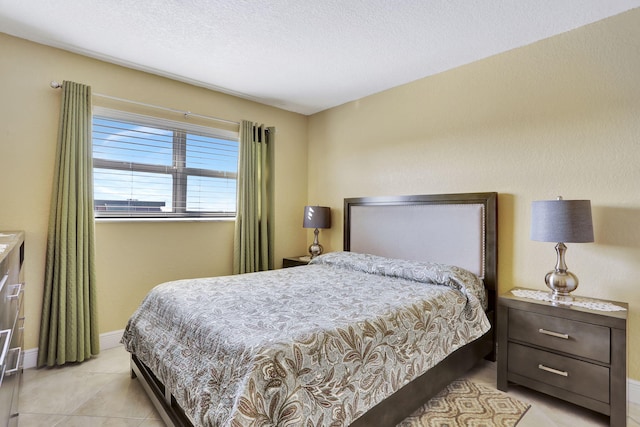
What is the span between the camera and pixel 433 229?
9.11 ft

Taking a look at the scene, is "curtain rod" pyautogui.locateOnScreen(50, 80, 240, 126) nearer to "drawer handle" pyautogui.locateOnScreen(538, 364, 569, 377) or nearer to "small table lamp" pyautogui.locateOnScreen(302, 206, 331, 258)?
"small table lamp" pyautogui.locateOnScreen(302, 206, 331, 258)

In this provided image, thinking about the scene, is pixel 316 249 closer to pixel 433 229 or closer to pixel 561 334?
pixel 433 229

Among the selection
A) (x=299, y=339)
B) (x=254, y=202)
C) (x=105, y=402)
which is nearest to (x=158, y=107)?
(x=254, y=202)

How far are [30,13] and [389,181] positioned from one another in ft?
9.59

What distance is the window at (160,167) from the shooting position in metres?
2.72

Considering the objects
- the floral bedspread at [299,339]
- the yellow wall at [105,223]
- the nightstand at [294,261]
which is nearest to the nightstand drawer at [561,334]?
the floral bedspread at [299,339]

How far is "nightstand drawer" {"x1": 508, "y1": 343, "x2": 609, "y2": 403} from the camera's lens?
68.6 inches

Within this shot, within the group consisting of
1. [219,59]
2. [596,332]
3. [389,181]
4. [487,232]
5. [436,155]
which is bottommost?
[596,332]

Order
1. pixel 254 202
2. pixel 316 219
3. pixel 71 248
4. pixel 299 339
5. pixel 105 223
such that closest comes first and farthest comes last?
pixel 299 339, pixel 71 248, pixel 105 223, pixel 254 202, pixel 316 219

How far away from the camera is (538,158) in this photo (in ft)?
7.63

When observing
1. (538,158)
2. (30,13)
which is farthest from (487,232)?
(30,13)

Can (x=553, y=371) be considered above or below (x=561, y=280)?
below

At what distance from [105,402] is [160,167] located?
1882mm

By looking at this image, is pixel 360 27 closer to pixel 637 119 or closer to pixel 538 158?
pixel 538 158
